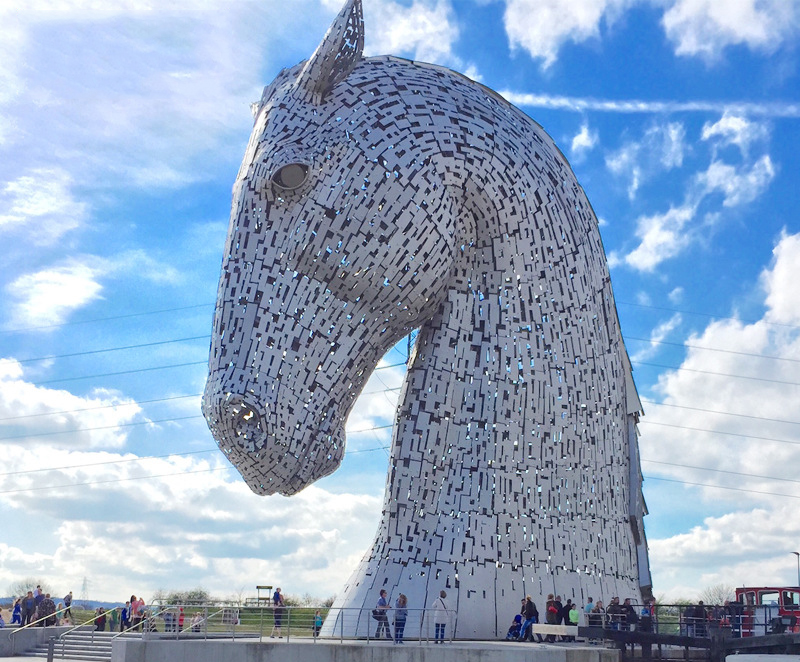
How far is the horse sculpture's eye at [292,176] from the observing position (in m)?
12.4

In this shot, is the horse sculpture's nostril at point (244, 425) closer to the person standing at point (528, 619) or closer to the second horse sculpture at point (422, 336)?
the second horse sculpture at point (422, 336)

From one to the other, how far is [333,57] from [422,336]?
3732mm

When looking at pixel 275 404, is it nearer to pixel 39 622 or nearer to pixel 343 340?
pixel 343 340

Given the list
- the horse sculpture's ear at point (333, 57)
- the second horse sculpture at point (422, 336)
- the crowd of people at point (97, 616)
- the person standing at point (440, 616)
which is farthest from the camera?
the crowd of people at point (97, 616)

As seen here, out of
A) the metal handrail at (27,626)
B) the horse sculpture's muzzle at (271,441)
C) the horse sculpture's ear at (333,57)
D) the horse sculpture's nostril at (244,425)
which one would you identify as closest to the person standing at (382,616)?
the horse sculpture's muzzle at (271,441)

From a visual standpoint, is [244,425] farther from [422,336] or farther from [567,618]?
[567,618]

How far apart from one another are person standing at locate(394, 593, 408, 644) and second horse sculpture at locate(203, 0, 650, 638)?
0.37 feet

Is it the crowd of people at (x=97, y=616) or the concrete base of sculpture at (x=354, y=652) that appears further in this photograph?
the crowd of people at (x=97, y=616)

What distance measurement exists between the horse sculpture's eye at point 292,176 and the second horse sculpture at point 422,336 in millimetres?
27

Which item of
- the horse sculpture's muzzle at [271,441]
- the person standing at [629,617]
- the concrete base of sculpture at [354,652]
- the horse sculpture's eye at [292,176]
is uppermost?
the horse sculpture's eye at [292,176]

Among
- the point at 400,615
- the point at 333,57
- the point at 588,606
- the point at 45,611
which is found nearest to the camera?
the point at 400,615

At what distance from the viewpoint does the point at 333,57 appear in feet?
42.4

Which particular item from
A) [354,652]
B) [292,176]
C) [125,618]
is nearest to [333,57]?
[292,176]

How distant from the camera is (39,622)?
18438mm
